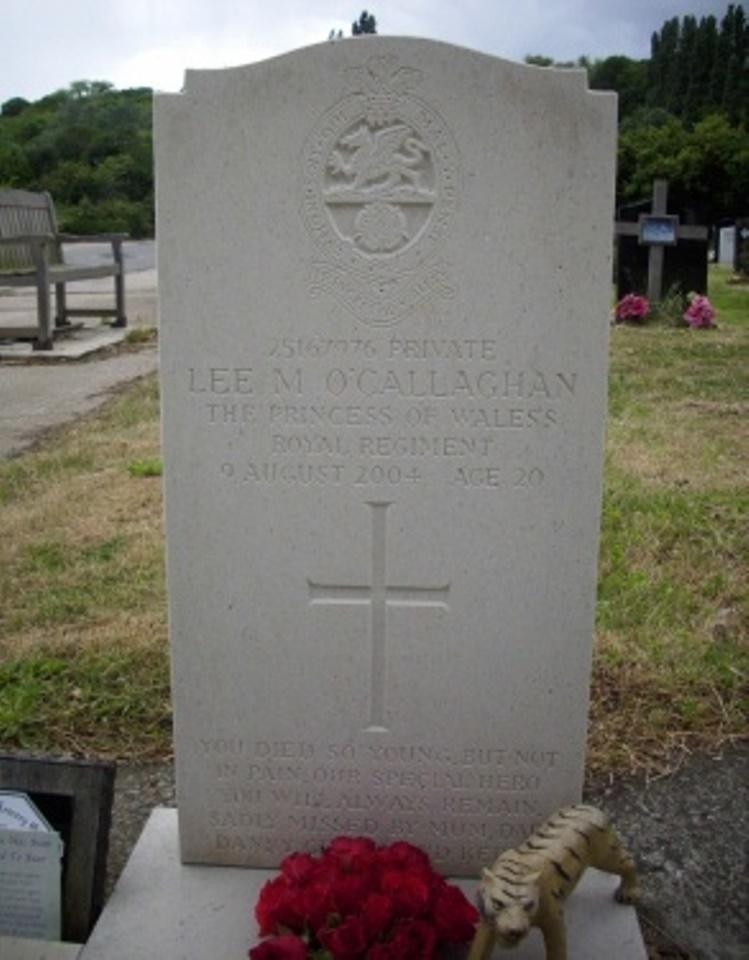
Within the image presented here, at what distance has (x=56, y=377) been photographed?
30.5 ft

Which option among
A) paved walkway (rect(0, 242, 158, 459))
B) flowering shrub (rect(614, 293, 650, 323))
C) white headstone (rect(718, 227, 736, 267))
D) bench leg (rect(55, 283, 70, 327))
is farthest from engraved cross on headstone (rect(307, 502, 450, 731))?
white headstone (rect(718, 227, 736, 267))

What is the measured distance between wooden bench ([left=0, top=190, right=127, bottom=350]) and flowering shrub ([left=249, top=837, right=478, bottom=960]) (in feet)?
27.7

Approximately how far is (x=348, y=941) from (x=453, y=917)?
0.23 m

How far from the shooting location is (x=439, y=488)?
219cm

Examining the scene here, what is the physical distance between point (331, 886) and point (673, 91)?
4677 cm

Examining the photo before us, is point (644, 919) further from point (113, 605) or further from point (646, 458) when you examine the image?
point (646, 458)

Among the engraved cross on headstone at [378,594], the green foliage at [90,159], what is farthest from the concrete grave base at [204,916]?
the green foliage at [90,159]

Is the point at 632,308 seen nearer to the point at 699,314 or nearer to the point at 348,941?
the point at 699,314

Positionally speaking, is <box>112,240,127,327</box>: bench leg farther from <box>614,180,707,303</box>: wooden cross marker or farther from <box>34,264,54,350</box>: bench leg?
<box>614,180,707,303</box>: wooden cross marker

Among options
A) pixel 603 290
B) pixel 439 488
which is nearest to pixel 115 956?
pixel 439 488

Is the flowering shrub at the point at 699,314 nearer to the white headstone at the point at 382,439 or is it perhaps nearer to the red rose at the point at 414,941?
the white headstone at the point at 382,439

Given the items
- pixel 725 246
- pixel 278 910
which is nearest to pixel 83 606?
pixel 278 910

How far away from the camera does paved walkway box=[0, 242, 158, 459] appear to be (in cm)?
737

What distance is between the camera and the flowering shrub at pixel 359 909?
193cm
